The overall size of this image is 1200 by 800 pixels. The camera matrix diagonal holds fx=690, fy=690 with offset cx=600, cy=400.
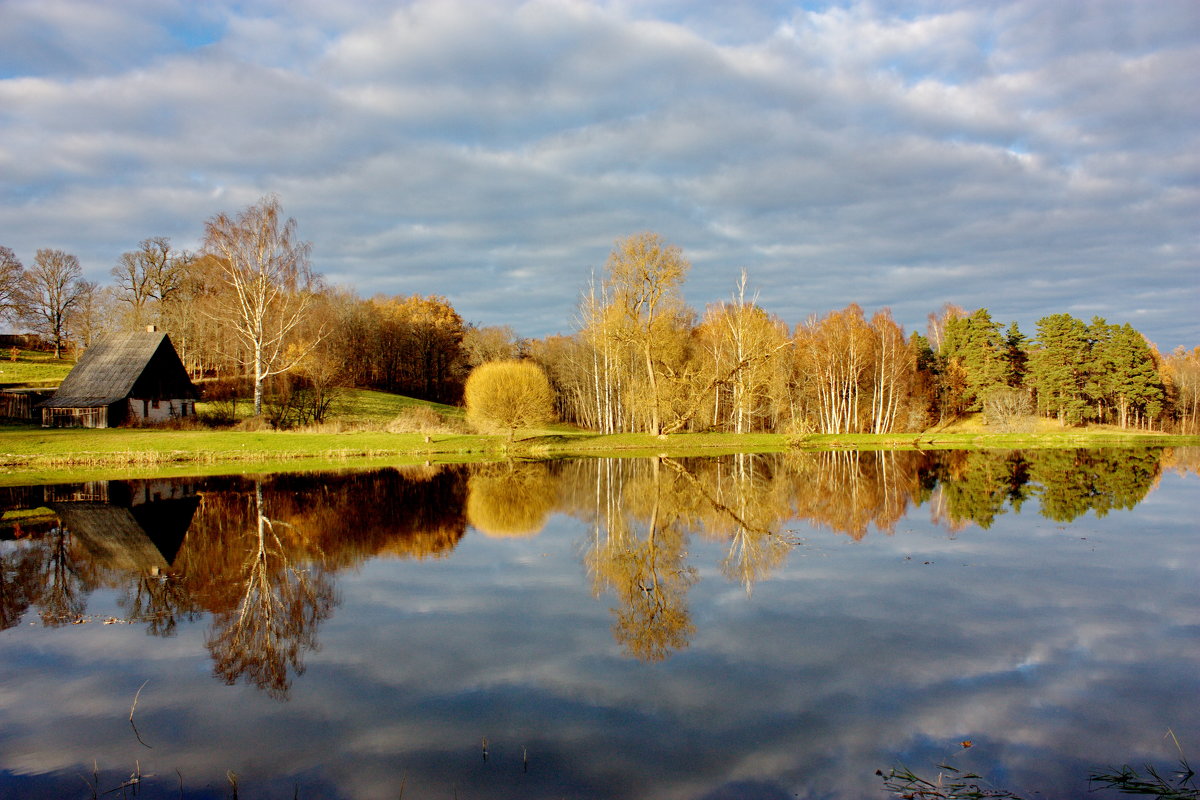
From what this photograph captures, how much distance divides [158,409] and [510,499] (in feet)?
113

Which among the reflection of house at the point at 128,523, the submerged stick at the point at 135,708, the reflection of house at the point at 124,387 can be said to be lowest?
the submerged stick at the point at 135,708

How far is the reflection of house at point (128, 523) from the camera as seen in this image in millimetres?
13469

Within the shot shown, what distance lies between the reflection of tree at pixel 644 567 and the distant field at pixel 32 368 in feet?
178

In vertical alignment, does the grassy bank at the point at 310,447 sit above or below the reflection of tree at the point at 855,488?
above

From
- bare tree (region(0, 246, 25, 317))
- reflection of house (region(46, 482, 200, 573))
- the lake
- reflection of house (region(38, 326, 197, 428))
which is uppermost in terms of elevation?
bare tree (region(0, 246, 25, 317))

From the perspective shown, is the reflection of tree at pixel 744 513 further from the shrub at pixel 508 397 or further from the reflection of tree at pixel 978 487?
the shrub at pixel 508 397

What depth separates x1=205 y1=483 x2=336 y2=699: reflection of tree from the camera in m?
8.01

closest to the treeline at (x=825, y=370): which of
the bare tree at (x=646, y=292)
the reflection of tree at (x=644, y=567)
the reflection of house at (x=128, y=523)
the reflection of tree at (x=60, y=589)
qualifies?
the bare tree at (x=646, y=292)

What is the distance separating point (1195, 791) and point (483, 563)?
416 inches

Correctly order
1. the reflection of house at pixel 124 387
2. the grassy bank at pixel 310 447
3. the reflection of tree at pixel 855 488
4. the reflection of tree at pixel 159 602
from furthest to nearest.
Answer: the reflection of house at pixel 124 387, the grassy bank at pixel 310 447, the reflection of tree at pixel 855 488, the reflection of tree at pixel 159 602

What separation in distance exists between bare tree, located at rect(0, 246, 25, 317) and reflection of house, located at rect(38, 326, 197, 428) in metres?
36.1

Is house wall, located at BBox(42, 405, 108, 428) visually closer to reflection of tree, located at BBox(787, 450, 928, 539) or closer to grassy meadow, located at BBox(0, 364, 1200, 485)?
grassy meadow, located at BBox(0, 364, 1200, 485)

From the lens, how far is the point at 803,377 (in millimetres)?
63375

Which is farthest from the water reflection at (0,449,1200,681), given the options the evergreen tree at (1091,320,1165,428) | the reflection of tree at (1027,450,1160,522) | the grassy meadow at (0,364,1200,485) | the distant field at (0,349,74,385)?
the evergreen tree at (1091,320,1165,428)
